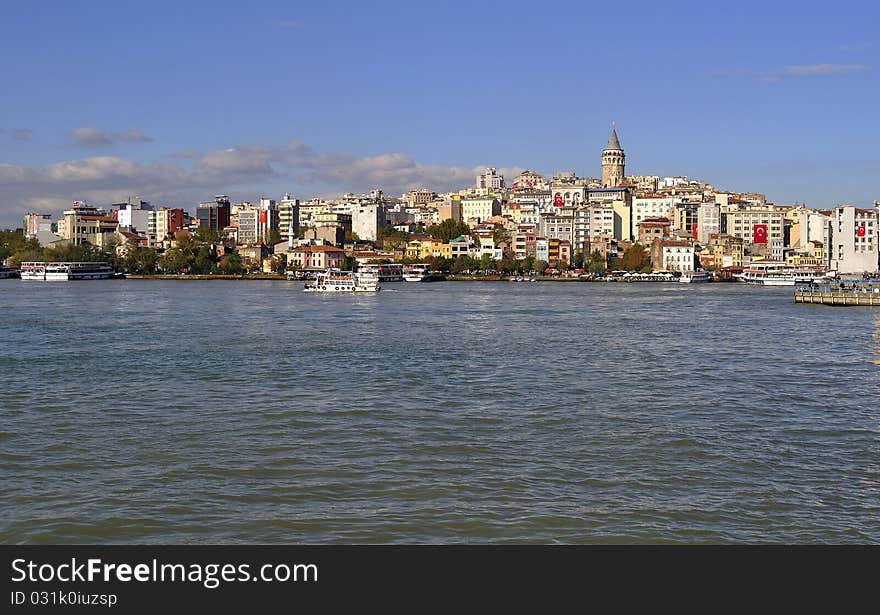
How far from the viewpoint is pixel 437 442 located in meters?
6.77

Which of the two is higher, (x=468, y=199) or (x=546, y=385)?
(x=468, y=199)

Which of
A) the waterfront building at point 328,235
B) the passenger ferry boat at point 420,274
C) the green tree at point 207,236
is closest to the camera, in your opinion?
the passenger ferry boat at point 420,274

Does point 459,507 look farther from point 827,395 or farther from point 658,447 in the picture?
point 827,395

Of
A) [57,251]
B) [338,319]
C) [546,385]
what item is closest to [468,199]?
[57,251]

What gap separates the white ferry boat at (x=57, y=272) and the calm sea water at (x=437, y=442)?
43.9m

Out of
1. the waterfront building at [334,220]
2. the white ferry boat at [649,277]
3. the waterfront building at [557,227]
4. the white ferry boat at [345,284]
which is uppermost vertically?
the waterfront building at [334,220]

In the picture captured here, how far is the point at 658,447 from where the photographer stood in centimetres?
659

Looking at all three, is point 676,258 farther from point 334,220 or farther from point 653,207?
point 334,220

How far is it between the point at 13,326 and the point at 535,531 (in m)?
15.7

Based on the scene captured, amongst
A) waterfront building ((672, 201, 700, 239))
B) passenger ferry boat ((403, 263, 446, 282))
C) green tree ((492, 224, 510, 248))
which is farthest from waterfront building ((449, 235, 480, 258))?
waterfront building ((672, 201, 700, 239))

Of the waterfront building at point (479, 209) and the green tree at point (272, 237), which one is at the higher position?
the waterfront building at point (479, 209)

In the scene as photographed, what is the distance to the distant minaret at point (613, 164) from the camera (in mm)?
91750

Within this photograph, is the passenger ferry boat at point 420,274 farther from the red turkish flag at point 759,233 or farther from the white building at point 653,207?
the red turkish flag at point 759,233

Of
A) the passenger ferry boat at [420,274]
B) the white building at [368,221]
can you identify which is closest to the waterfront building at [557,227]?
the passenger ferry boat at [420,274]
